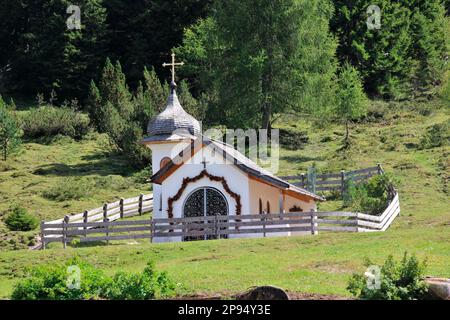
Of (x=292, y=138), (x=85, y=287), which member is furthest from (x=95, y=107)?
(x=85, y=287)

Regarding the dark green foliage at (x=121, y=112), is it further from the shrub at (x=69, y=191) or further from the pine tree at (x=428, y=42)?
the pine tree at (x=428, y=42)

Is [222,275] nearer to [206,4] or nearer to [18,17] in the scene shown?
[206,4]

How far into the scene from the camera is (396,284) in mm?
19766

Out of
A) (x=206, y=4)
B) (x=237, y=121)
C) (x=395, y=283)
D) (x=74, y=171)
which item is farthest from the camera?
(x=206, y=4)

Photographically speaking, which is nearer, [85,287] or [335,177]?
[85,287]

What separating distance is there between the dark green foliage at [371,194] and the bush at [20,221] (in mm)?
13885

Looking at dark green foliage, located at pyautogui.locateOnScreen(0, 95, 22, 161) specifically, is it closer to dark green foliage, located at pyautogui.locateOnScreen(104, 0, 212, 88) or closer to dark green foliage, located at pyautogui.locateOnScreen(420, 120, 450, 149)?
dark green foliage, located at pyautogui.locateOnScreen(104, 0, 212, 88)

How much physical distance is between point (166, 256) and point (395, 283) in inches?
526

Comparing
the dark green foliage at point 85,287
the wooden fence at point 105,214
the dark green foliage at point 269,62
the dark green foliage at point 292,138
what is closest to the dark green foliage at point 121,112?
the dark green foliage at point 269,62

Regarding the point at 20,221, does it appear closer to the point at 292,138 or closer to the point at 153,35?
the point at 292,138

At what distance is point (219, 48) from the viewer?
6469cm

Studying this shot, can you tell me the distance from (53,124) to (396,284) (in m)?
47.8

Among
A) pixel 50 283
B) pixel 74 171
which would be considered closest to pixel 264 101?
pixel 74 171

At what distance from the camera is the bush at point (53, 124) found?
6512cm
